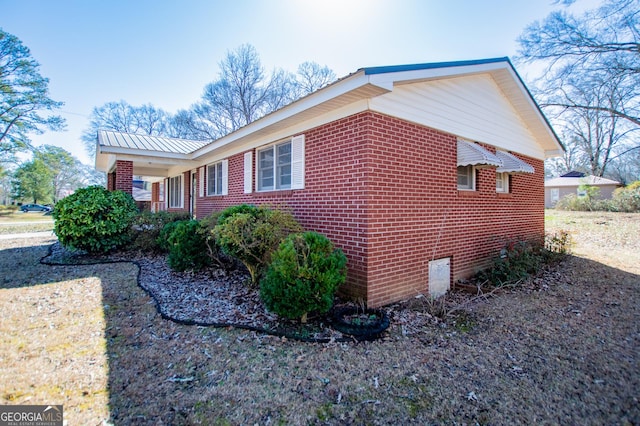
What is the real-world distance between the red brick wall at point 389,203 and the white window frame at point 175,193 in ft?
30.9

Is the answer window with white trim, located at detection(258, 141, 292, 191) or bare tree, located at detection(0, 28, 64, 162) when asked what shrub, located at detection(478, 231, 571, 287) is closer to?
window with white trim, located at detection(258, 141, 292, 191)

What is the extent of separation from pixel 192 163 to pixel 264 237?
27.3 ft

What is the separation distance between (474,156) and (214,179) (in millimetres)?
8268

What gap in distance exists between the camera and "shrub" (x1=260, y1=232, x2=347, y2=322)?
391 cm

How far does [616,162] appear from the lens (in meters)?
38.6

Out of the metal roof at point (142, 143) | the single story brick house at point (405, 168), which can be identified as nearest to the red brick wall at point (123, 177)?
the metal roof at point (142, 143)

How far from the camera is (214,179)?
10.9 metres

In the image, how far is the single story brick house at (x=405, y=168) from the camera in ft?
16.0

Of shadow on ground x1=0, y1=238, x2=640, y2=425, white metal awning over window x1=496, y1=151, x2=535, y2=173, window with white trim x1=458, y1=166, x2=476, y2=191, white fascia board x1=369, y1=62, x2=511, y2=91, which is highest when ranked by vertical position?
white fascia board x1=369, y1=62, x2=511, y2=91

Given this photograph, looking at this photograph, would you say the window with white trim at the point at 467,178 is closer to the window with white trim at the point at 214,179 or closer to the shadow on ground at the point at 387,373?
the shadow on ground at the point at 387,373

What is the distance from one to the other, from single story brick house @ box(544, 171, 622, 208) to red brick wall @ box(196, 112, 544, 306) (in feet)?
89.6

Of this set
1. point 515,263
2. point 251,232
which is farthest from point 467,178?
point 251,232

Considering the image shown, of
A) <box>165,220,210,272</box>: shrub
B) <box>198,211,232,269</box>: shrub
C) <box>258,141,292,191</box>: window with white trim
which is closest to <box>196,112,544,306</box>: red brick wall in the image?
<box>258,141,292,191</box>: window with white trim

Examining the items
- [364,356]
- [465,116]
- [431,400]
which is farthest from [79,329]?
[465,116]
